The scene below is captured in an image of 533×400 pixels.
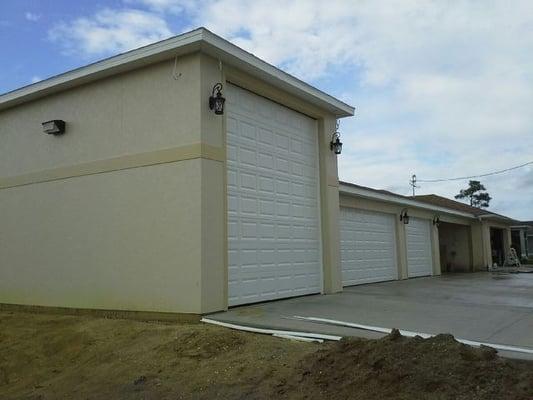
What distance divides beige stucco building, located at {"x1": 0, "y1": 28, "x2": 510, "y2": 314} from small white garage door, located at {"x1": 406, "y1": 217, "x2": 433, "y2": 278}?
7818 millimetres

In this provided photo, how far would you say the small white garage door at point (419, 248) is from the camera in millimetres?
19234

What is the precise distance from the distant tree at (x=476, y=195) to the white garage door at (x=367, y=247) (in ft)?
152

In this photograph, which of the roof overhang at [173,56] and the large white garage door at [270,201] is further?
the large white garage door at [270,201]

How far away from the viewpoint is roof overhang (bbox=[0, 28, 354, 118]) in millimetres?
8562

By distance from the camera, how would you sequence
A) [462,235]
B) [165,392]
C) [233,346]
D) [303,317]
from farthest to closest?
[462,235] < [303,317] < [233,346] < [165,392]

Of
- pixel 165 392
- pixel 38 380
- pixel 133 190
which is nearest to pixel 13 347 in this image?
pixel 38 380

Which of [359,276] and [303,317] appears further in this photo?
[359,276]

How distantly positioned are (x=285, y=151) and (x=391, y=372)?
6890 millimetres

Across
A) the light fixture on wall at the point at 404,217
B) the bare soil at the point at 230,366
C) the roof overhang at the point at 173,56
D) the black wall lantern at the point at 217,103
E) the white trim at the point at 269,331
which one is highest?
the roof overhang at the point at 173,56

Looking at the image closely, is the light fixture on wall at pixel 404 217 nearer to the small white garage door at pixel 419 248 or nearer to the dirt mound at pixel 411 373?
the small white garage door at pixel 419 248

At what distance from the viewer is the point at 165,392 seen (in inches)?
227

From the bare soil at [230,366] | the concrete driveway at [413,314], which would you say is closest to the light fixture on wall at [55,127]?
the bare soil at [230,366]

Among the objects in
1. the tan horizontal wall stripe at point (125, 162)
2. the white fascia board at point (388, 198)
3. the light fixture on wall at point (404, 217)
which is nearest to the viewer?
→ the tan horizontal wall stripe at point (125, 162)

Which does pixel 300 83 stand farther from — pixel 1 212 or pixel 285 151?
pixel 1 212
